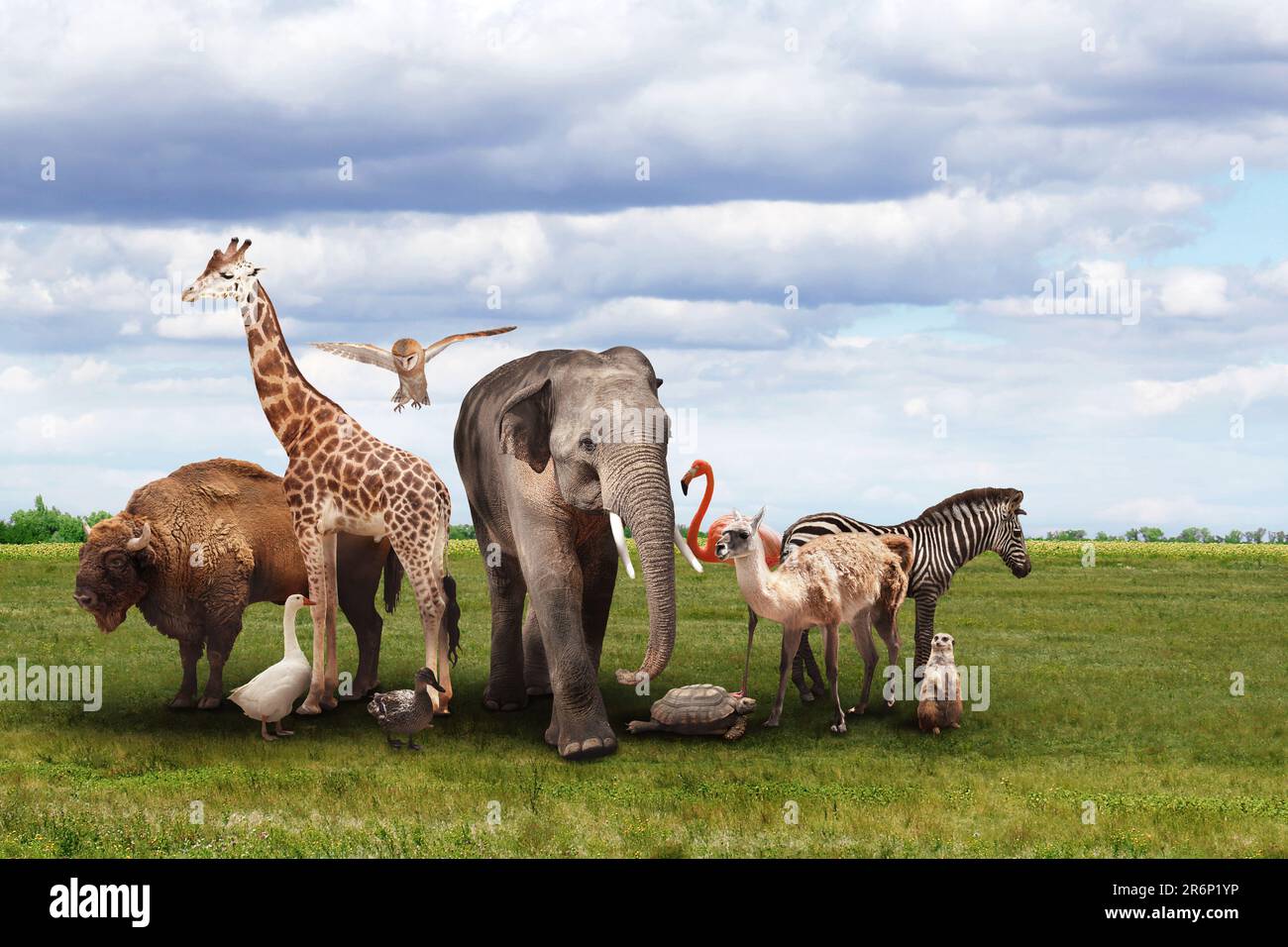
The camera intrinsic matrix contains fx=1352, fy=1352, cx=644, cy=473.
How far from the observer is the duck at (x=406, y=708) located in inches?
527

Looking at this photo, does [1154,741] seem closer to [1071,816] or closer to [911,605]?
[1071,816]

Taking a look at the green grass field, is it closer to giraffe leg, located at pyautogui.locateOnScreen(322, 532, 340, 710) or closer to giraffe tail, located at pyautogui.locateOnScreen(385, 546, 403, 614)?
giraffe leg, located at pyautogui.locateOnScreen(322, 532, 340, 710)

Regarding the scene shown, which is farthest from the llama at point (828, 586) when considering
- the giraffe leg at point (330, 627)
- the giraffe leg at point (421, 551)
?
the giraffe leg at point (330, 627)

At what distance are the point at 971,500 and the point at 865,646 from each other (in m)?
2.99

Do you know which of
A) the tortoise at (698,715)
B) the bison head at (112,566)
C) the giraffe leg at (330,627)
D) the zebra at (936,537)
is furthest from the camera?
the zebra at (936,537)

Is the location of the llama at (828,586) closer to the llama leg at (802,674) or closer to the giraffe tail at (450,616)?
the llama leg at (802,674)

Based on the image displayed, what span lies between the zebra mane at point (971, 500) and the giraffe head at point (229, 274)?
8429 mm

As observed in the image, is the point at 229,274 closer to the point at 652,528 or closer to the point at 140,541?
the point at 140,541

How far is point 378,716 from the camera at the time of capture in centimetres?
1344

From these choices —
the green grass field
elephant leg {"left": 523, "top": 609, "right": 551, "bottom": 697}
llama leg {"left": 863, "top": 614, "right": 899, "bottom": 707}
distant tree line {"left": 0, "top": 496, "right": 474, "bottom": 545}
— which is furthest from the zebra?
distant tree line {"left": 0, "top": 496, "right": 474, "bottom": 545}

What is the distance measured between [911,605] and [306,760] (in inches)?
654

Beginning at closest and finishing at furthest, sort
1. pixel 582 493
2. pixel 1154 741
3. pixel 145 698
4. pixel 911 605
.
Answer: pixel 582 493 → pixel 1154 741 → pixel 145 698 → pixel 911 605

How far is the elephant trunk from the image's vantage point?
39.3ft

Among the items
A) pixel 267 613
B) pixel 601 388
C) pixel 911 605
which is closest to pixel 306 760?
pixel 601 388
